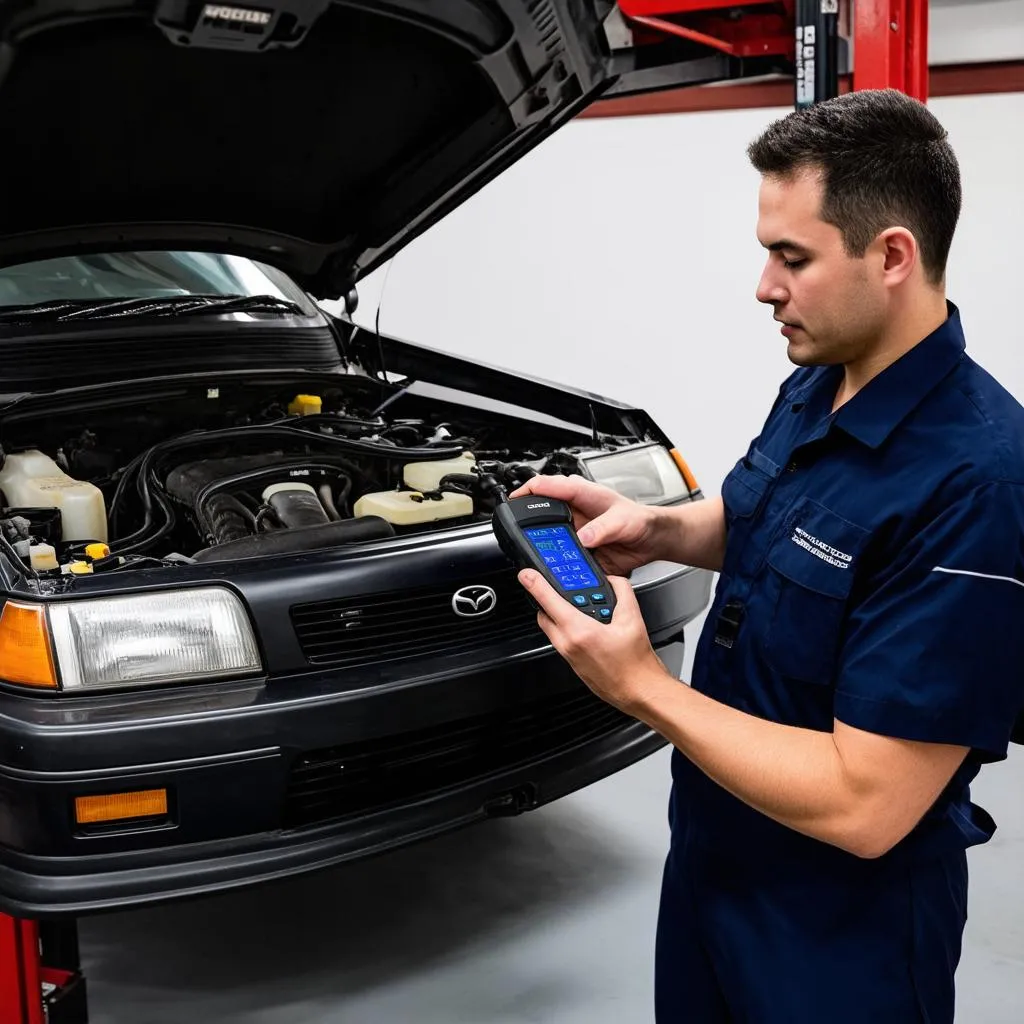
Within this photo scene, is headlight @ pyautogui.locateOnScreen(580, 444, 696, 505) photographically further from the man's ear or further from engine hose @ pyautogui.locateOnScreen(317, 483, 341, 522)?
the man's ear

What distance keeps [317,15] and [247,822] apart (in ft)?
4.72

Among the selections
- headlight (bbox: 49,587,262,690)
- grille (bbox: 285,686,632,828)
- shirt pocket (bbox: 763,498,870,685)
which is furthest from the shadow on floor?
shirt pocket (bbox: 763,498,870,685)

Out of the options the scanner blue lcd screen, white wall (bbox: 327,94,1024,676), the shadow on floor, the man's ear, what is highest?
the man's ear

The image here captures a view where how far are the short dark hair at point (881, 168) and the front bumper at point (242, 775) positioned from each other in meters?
1.05

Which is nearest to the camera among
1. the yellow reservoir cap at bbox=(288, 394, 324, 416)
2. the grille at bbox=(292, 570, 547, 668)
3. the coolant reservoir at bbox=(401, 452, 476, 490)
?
the grille at bbox=(292, 570, 547, 668)

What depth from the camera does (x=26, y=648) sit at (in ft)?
5.98

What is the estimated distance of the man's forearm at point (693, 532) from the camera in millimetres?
1750

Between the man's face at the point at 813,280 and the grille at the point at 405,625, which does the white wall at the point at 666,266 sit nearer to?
the grille at the point at 405,625

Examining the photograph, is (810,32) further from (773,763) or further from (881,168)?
(773,763)

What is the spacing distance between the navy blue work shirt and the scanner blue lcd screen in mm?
181

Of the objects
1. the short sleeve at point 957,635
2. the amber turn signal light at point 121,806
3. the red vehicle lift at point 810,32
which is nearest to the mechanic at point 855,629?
the short sleeve at point 957,635

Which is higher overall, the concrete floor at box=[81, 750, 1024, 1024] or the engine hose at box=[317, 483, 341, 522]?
the engine hose at box=[317, 483, 341, 522]

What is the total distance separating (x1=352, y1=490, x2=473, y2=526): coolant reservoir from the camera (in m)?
2.33

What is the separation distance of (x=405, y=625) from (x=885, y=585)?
0.97 metres
